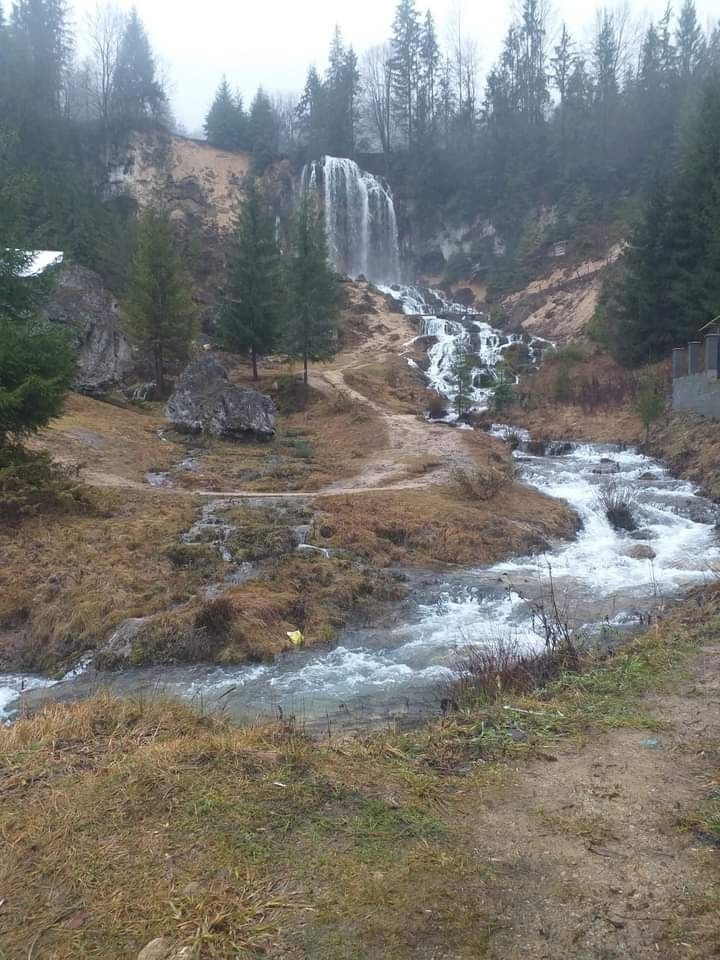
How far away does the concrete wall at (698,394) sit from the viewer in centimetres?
2111

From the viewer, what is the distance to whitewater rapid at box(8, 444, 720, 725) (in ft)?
23.2

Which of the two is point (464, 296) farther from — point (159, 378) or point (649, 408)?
point (649, 408)

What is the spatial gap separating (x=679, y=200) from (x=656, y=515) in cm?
2279

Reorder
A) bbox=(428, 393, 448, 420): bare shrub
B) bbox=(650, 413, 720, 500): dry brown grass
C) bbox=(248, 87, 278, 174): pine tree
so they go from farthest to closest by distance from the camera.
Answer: bbox=(248, 87, 278, 174): pine tree < bbox=(428, 393, 448, 420): bare shrub < bbox=(650, 413, 720, 500): dry brown grass

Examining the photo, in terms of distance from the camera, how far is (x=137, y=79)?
66438 millimetres

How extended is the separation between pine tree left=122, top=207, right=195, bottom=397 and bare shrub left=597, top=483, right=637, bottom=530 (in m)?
21.1

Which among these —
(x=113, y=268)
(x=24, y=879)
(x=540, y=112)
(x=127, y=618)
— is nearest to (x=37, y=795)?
(x=24, y=879)

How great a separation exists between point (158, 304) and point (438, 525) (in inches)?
822

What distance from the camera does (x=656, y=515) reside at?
14648mm

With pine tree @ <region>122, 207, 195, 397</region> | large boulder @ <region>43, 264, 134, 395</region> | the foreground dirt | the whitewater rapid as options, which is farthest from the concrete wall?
large boulder @ <region>43, 264, 134, 395</region>

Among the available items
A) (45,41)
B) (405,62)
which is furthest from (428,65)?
(45,41)

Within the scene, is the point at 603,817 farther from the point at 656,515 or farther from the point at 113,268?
the point at 113,268

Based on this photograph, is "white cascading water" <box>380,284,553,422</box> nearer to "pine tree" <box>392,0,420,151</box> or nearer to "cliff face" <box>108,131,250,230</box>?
"cliff face" <box>108,131,250,230</box>

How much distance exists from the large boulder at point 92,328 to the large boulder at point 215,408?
5.37 meters
